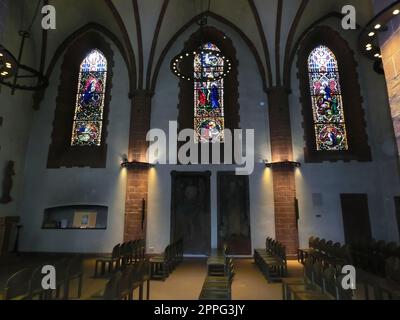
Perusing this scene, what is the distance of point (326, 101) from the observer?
10.8m

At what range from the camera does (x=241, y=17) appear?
35.1 ft

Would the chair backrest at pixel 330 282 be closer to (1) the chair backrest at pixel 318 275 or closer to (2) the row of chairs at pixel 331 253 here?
(1) the chair backrest at pixel 318 275

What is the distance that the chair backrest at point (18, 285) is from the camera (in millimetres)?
2923

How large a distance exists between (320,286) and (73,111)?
11161 mm

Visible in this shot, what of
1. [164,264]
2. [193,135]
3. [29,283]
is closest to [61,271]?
[29,283]

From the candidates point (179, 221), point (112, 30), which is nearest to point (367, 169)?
point (179, 221)

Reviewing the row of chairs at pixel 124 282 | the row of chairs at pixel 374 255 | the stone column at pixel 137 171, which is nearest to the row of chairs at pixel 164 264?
the row of chairs at pixel 124 282

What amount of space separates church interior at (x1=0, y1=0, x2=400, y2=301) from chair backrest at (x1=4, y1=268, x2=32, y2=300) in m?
5.23

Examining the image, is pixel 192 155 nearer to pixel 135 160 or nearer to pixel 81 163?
pixel 135 160

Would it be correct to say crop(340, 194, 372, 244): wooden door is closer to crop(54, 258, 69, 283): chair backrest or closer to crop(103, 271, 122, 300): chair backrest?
crop(103, 271, 122, 300): chair backrest

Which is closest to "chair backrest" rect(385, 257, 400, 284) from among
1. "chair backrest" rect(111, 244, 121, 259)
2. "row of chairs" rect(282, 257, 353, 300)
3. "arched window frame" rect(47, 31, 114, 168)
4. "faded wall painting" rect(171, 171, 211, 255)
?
"row of chairs" rect(282, 257, 353, 300)

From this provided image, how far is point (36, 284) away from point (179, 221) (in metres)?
6.62

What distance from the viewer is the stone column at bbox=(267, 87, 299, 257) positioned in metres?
9.30
